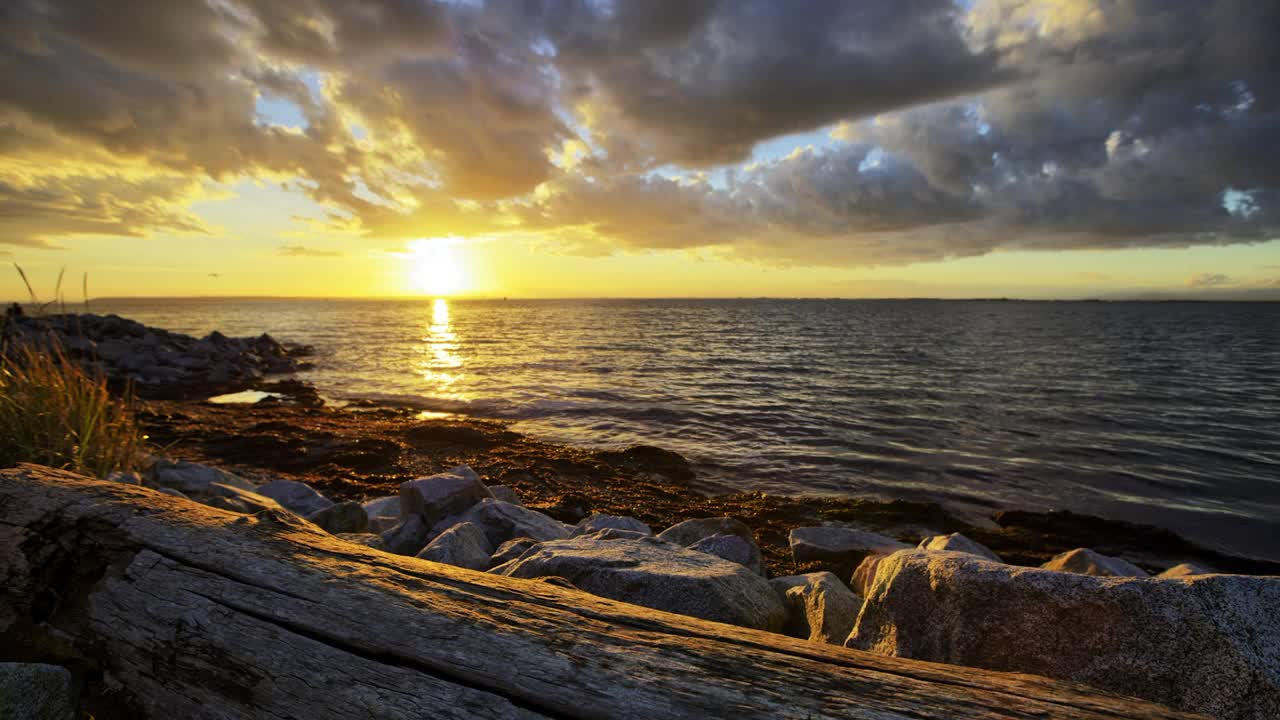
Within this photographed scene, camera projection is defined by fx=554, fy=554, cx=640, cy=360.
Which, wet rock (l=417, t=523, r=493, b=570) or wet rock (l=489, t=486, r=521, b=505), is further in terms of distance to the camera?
wet rock (l=489, t=486, r=521, b=505)

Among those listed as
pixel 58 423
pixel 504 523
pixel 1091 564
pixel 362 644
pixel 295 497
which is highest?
pixel 58 423

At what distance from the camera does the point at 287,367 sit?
1148 inches

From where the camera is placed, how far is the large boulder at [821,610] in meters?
3.85

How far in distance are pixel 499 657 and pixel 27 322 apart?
37792mm

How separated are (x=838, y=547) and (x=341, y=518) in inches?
241

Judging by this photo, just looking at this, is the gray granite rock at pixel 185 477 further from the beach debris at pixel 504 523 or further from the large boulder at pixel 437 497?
the beach debris at pixel 504 523

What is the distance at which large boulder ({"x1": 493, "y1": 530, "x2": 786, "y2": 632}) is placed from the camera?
354cm

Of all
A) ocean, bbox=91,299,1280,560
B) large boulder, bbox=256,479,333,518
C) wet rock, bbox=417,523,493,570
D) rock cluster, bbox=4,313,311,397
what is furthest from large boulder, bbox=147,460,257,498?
rock cluster, bbox=4,313,311,397

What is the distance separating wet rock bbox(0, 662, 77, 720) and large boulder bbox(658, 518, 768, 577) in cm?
427

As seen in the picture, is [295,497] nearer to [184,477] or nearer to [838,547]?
[184,477]

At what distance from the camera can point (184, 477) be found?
Answer: 6629 millimetres

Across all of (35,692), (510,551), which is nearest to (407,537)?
(510,551)

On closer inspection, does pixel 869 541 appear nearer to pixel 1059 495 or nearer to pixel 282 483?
pixel 1059 495

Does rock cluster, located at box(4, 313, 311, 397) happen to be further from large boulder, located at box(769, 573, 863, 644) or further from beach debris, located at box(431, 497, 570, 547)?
large boulder, located at box(769, 573, 863, 644)
